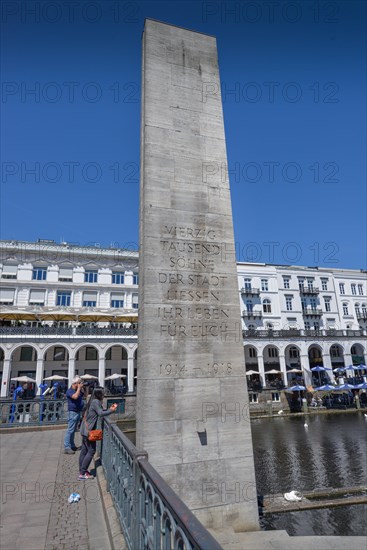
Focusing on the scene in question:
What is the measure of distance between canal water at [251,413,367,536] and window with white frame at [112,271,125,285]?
86.5ft

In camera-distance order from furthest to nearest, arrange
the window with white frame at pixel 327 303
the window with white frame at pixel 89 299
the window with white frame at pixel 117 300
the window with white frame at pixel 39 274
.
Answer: the window with white frame at pixel 327 303, the window with white frame at pixel 117 300, the window with white frame at pixel 89 299, the window with white frame at pixel 39 274

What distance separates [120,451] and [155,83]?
8431 millimetres

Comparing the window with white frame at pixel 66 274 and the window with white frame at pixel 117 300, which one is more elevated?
the window with white frame at pixel 66 274

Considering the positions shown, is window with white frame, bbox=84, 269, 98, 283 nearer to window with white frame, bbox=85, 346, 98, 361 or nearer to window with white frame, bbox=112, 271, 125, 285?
window with white frame, bbox=112, 271, 125, 285

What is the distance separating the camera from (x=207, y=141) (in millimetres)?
8734

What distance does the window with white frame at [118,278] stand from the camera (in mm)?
48306

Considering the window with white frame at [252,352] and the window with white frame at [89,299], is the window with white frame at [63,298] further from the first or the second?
the window with white frame at [252,352]

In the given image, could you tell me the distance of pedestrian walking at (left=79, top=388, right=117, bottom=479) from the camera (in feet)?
23.5

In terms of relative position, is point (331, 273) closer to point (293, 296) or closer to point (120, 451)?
point (293, 296)

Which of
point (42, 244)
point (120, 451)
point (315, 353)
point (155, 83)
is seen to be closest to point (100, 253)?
point (42, 244)

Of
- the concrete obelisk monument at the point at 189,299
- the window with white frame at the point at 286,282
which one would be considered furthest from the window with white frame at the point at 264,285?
the concrete obelisk monument at the point at 189,299

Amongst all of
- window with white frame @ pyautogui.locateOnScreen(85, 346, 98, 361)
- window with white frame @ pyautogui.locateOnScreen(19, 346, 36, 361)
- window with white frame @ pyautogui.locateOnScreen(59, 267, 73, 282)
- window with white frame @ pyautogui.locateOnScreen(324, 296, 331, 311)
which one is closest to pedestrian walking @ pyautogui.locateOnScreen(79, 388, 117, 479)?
window with white frame @ pyautogui.locateOnScreen(85, 346, 98, 361)

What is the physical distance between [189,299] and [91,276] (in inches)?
1664

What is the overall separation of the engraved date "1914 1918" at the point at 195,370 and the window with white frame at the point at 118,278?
4211 cm
